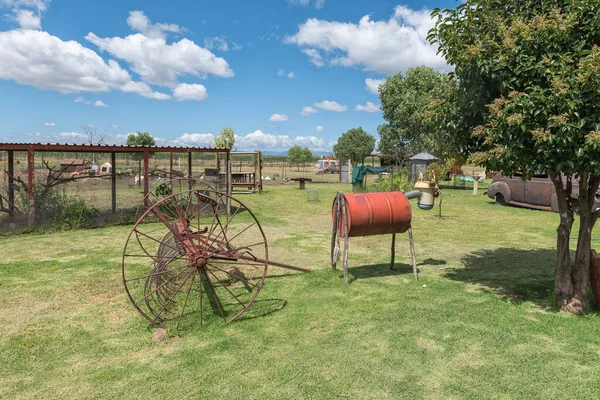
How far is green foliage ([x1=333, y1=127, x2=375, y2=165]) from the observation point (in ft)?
247

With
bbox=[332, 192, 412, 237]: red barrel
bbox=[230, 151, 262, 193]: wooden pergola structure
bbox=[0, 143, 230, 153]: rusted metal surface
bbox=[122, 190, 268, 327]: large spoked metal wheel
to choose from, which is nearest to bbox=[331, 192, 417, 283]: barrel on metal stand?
bbox=[332, 192, 412, 237]: red barrel

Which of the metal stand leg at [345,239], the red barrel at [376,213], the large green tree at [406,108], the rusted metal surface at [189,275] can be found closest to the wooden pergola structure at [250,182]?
the large green tree at [406,108]

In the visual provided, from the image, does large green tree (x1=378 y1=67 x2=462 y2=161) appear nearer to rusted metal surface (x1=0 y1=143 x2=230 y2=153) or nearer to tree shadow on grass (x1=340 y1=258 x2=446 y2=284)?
rusted metal surface (x1=0 y1=143 x2=230 y2=153)

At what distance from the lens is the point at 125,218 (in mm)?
13672

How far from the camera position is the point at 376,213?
7.30 meters

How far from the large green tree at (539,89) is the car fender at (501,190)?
514 inches

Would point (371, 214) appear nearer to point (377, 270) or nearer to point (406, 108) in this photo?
point (377, 270)

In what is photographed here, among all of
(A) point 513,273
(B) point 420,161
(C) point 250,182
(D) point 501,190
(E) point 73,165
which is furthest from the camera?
(B) point 420,161

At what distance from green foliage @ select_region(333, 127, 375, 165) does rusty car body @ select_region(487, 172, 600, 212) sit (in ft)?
183

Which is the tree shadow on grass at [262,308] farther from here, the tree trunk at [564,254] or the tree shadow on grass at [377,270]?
the tree trunk at [564,254]

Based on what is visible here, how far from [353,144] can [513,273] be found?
70.7 meters

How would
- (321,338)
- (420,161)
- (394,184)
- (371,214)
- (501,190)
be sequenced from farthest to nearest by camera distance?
(420,161)
(394,184)
(501,190)
(371,214)
(321,338)

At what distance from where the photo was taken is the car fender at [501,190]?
18.1 meters

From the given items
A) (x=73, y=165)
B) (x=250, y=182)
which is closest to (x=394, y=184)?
(x=250, y=182)
